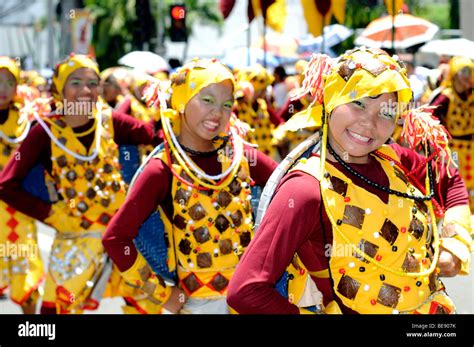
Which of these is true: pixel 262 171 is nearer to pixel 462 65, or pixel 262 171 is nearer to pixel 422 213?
pixel 422 213

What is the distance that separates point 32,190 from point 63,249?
1.46 ft

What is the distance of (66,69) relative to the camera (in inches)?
254

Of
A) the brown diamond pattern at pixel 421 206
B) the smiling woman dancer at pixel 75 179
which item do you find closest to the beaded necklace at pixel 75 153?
the smiling woman dancer at pixel 75 179

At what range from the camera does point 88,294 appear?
20.7 ft

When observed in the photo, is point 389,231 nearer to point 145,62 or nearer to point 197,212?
point 197,212

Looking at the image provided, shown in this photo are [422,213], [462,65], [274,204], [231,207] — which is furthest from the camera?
[462,65]

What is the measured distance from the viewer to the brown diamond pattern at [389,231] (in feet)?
11.0

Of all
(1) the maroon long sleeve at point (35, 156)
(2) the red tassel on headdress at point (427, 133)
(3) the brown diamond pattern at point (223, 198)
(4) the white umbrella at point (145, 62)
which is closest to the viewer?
(2) the red tassel on headdress at point (427, 133)

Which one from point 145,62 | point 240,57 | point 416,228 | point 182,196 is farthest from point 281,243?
point 240,57

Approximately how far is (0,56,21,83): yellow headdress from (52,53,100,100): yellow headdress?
972 mm

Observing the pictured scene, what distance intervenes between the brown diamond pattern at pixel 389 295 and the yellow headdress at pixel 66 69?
3615 millimetres

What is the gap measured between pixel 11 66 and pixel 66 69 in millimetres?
1128

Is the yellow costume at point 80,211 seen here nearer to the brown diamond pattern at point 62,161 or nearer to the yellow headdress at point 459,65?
the brown diamond pattern at point 62,161
